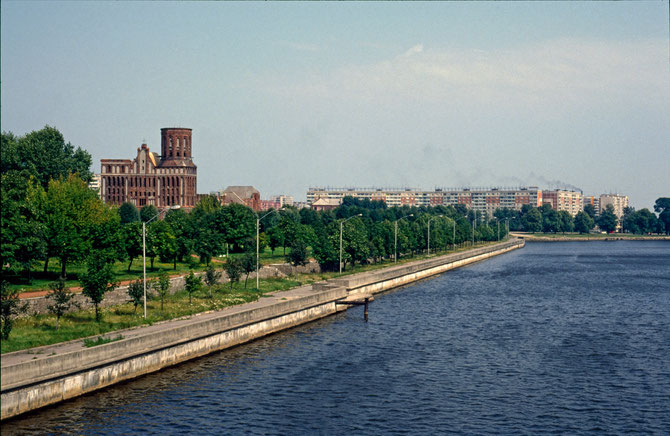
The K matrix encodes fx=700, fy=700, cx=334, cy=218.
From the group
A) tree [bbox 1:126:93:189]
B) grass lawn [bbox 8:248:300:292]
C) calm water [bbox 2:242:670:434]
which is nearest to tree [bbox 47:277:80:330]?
calm water [bbox 2:242:670:434]

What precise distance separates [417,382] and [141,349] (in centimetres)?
1840

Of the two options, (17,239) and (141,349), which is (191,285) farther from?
(141,349)

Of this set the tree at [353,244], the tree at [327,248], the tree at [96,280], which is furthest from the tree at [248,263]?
the tree at [353,244]

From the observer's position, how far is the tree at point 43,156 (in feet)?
345

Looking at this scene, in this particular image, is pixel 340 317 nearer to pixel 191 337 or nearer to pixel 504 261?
pixel 191 337

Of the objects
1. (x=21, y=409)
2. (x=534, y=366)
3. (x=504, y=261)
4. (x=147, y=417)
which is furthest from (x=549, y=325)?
(x=504, y=261)

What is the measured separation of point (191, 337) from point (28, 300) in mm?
12431

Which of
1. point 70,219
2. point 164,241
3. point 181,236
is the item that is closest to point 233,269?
point 164,241

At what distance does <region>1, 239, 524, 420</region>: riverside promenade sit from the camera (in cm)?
3725

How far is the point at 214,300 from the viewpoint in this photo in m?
65.4

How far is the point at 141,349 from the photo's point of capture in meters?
46.0

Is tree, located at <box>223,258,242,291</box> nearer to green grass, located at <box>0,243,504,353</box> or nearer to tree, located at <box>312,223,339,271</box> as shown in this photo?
green grass, located at <box>0,243,504,353</box>

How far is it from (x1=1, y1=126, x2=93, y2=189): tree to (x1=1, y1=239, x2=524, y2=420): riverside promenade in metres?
52.2

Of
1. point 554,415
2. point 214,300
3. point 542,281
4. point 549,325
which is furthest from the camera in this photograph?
point 542,281
